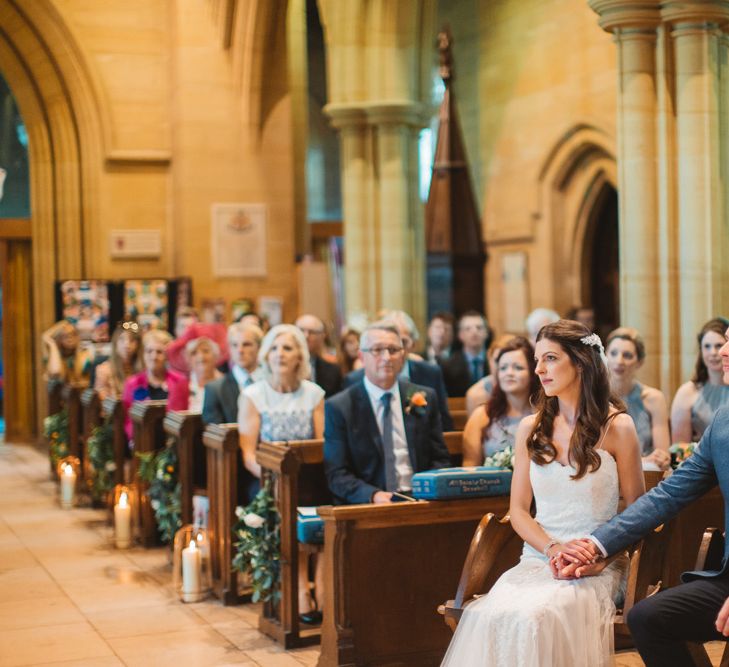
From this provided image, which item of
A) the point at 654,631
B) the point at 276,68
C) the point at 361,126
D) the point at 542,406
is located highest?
the point at 276,68

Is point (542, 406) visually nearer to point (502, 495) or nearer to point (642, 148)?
point (502, 495)

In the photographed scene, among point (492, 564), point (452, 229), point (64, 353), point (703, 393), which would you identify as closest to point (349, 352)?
point (452, 229)

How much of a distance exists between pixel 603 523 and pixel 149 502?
15.2ft

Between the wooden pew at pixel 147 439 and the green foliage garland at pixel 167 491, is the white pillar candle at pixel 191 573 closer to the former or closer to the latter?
the green foliage garland at pixel 167 491

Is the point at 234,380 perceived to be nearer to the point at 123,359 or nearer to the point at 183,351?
the point at 183,351

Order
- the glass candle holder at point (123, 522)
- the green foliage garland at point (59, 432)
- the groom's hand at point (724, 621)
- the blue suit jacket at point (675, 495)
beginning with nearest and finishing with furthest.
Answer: the groom's hand at point (724, 621)
the blue suit jacket at point (675, 495)
the glass candle holder at point (123, 522)
the green foliage garland at point (59, 432)

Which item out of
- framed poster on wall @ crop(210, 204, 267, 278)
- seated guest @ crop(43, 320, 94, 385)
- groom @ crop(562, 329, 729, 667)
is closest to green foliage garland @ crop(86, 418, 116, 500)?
seated guest @ crop(43, 320, 94, 385)

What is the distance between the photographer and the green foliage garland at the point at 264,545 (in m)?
5.92

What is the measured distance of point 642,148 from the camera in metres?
7.91

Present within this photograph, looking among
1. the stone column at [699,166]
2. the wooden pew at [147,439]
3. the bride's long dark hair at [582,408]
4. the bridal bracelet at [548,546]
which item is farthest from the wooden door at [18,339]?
the bridal bracelet at [548,546]

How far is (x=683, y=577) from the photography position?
3.95 meters

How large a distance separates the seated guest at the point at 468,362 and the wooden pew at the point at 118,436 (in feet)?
7.67

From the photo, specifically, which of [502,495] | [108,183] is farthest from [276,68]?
[502,495]

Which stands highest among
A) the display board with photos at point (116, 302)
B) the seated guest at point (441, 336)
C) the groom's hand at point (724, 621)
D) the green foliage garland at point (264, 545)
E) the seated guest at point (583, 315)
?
the display board with photos at point (116, 302)
